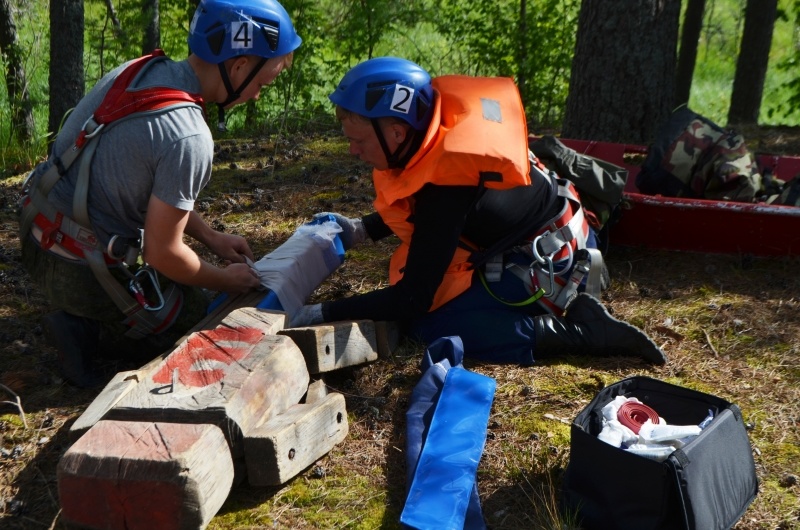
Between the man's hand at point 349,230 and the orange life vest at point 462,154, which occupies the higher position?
the orange life vest at point 462,154

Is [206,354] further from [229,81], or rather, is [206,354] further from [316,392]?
[229,81]

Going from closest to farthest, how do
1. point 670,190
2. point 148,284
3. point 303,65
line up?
point 148,284, point 670,190, point 303,65

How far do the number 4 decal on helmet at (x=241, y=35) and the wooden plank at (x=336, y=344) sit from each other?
1.29m

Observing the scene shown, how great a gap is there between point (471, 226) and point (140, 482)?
2.16m

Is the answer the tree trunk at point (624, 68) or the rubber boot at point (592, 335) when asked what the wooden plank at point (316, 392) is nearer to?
the rubber boot at point (592, 335)

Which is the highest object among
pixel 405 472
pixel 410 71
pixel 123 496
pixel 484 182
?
pixel 410 71

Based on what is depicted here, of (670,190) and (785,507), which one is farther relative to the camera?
(670,190)

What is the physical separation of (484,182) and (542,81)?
684cm

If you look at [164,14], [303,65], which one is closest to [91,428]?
[303,65]

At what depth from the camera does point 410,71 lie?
3.90 m

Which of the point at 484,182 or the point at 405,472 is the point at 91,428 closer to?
the point at 405,472

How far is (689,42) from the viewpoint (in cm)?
1053

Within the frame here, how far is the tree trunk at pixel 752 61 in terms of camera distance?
32.4ft

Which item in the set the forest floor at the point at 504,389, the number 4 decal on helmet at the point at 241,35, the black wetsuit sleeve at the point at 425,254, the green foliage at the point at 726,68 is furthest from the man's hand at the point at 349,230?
the green foliage at the point at 726,68
